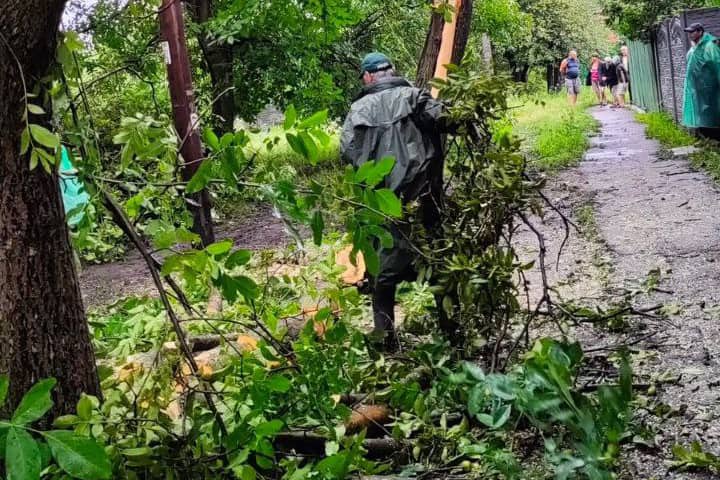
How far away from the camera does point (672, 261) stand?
21.4ft

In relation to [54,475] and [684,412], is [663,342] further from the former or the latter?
[54,475]

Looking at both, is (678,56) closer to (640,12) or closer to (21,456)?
(640,12)

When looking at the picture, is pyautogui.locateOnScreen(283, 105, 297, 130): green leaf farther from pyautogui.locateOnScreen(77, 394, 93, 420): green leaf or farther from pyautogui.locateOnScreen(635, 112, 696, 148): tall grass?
pyautogui.locateOnScreen(635, 112, 696, 148): tall grass

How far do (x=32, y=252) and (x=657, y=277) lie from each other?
4.69 m

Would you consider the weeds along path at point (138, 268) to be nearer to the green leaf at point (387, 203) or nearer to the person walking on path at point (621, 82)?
the green leaf at point (387, 203)

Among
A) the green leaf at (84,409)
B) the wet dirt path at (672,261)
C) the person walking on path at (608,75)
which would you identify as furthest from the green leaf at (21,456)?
the person walking on path at (608,75)

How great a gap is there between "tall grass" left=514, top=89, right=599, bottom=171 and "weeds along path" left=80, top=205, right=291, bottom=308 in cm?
415

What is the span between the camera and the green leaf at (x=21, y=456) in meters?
1.73

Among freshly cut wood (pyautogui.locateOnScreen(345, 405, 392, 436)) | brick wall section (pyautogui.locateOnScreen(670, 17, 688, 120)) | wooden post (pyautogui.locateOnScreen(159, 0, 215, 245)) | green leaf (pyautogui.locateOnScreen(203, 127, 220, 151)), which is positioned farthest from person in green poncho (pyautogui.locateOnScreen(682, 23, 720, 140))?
green leaf (pyautogui.locateOnScreen(203, 127, 220, 151))

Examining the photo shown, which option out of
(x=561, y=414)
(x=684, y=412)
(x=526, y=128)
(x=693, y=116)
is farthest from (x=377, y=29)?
(x=561, y=414)

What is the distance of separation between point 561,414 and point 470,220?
5.73 ft

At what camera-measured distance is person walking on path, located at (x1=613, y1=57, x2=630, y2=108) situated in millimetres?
26191

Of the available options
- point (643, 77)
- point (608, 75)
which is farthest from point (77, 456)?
point (608, 75)

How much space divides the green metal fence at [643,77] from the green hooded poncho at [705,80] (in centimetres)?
695
